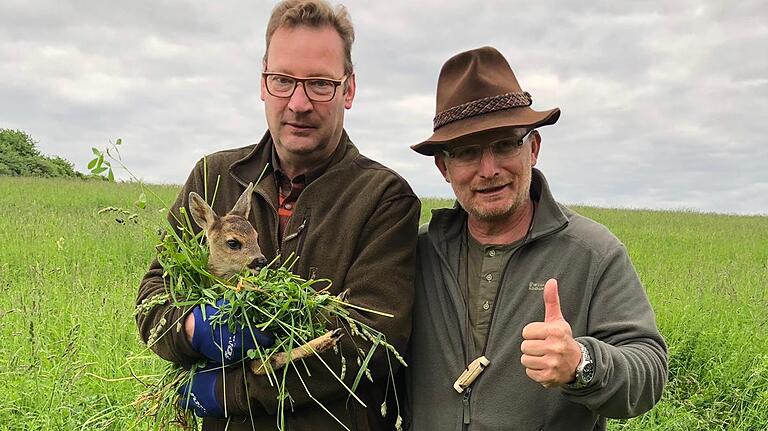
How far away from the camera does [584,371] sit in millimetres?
2229

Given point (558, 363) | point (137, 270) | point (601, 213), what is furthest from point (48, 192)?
point (558, 363)

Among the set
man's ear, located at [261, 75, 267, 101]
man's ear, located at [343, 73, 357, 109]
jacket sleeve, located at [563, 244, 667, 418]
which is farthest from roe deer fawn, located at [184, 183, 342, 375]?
jacket sleeve, located at [563, 244, 667, 418]

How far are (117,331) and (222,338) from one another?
3.86 meters

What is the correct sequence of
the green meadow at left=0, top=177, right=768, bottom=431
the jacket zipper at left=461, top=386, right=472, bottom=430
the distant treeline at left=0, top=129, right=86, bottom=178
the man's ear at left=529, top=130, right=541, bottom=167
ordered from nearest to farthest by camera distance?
the jacket zipper at left=461, top=386, right=472, bottom=430
the man's ear at left=529, top=130, right=541, bottom=167
the green meadow at left=0, top=177, right=768, bottom=431
the distant treeline at left=0, top=129, right=86, bottom=178

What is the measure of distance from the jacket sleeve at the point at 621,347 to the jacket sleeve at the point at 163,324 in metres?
1.40

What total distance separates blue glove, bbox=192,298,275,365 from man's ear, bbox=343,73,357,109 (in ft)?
3.32

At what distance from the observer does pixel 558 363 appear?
2.15 meters

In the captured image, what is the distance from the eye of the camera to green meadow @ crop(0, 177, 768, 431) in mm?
4629

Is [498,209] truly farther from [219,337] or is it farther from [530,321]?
[219,337]

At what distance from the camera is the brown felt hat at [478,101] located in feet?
9.46

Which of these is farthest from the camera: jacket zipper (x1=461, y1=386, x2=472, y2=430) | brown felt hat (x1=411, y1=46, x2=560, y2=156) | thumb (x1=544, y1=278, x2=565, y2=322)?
brown felt hat (x1=411, y1=46, x2=560, y2=156)

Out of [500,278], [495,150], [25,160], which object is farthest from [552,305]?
[25,160]

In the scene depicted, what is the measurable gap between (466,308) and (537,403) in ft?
1.59

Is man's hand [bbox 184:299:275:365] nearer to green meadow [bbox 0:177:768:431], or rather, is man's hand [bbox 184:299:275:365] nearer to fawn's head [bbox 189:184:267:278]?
fawn's head [bbox 189:184:267:278]
